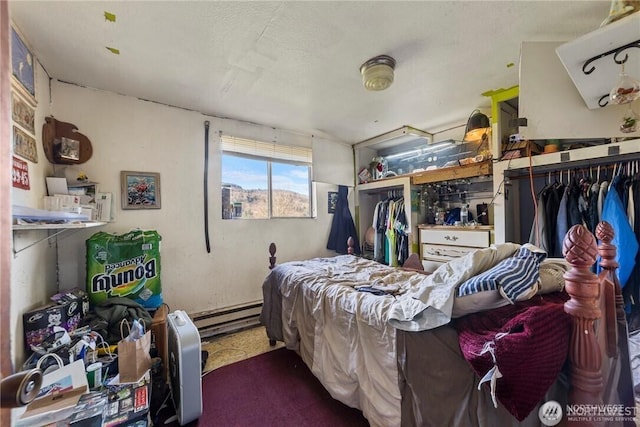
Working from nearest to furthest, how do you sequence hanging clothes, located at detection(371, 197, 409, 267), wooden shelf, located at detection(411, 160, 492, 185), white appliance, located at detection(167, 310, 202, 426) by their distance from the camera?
white appliance, located at detection(167, 310, 202, 426) < wooden shelf, located at detection(411, 160, 492, 185) < hanging clothes, located at detection(371, 197, 409, 267)

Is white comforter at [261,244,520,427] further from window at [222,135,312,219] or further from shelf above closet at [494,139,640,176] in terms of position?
shelf above closet at [494,139,640,176]

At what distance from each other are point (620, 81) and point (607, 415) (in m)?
1.36

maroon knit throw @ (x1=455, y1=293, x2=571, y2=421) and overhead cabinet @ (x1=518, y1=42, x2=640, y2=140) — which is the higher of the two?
overhead cabinet @ (x1=518, y1=42, x2=640, y2=140)

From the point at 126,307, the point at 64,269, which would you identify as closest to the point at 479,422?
the point at 126,307

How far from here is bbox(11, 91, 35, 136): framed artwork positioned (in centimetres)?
138

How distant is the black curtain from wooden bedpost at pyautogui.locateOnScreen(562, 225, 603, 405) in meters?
2.85

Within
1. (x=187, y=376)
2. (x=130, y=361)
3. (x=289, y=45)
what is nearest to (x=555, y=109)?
(x=289, y=45)

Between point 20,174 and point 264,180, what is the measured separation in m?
1.98

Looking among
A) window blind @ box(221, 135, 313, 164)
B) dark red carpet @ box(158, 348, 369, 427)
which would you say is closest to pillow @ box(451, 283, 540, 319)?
dark red carpet @ box(158, 348, 369, 427)

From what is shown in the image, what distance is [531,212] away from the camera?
7.88ft

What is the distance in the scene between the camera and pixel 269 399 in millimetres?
1646

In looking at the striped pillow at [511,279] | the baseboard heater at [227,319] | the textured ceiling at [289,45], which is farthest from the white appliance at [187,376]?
the textured ceiling at [289,45]

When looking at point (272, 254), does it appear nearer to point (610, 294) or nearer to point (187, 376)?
point (187, 376)

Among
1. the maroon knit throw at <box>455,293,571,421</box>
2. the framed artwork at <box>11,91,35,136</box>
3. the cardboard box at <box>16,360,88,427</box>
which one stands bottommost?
the cardboard box at <box>16,360,88,427</box>
